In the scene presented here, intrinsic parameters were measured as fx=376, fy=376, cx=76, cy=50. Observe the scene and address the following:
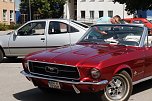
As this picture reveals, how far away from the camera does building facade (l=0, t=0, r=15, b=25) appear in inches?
2359

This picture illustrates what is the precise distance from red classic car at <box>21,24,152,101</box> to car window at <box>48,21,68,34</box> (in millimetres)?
4336

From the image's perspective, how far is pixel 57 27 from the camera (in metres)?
12.4

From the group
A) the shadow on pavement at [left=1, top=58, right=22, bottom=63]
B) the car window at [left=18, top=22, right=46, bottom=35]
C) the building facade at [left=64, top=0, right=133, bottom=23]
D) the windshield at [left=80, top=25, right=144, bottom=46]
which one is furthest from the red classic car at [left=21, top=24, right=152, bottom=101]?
the building facade at [left=64, top=0, right=133, bottom=23]

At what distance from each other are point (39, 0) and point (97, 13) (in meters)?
11.4

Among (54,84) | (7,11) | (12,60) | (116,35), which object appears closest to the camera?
(54,84)

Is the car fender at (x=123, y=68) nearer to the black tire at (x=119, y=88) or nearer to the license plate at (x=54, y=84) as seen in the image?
the black tire at (x=119, y=88)

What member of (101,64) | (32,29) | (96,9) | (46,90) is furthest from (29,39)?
(96,9)

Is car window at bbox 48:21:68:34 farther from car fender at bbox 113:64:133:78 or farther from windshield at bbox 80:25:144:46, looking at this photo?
car fender at bbox 113:64:133:78

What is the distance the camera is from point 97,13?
71.9 meters

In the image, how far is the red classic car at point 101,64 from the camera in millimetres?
6215

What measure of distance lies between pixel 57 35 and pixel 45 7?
56.4 meters

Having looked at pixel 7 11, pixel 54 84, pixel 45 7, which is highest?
pixel 45 7

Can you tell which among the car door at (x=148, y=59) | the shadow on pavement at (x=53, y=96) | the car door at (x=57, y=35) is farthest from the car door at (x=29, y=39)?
the car door at (x=148, y=59)

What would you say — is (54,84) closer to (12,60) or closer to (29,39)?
(29,39)
